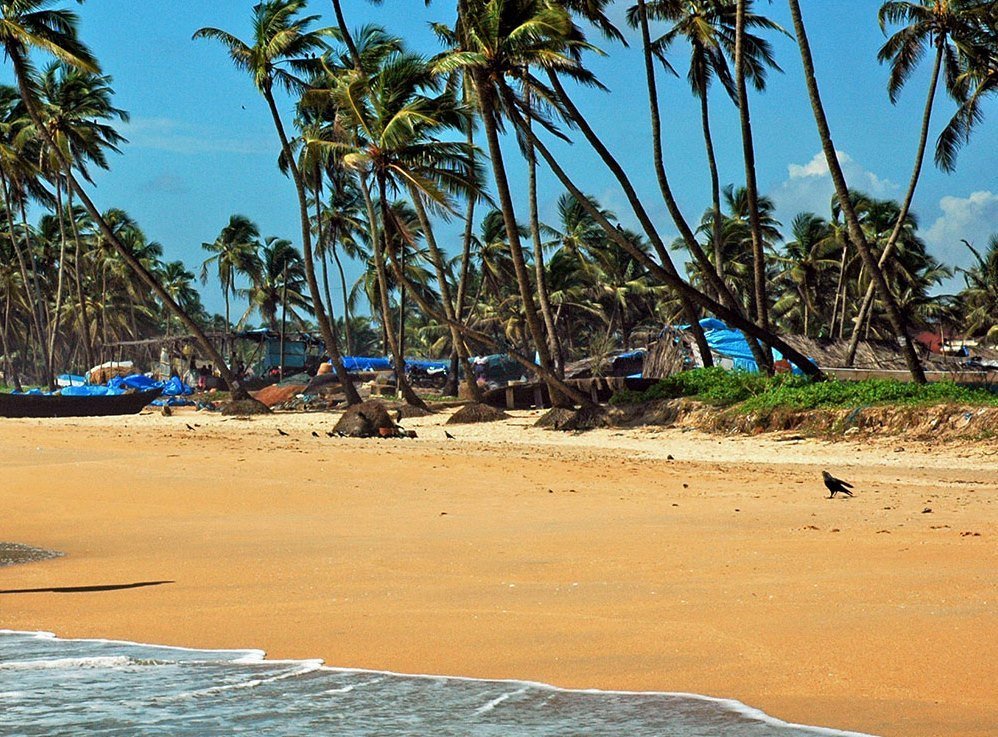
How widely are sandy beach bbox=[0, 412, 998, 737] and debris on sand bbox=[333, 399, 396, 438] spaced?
6.60 metres

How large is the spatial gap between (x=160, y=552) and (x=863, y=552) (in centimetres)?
490

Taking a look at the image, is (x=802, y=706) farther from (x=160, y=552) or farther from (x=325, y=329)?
(x=325, y=329)

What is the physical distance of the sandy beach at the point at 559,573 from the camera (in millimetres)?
4645

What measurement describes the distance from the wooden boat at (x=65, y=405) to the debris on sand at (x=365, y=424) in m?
13.6

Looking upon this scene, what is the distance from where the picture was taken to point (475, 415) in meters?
25.0

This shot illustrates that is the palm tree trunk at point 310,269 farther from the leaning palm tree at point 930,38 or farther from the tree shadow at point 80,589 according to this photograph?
the tree shadow at point 80,589

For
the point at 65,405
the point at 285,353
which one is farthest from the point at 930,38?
the point at 285,353

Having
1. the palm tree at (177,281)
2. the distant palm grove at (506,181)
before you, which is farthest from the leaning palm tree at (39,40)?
the palm tree at (177,281)

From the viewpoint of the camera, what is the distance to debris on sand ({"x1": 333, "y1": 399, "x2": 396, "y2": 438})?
21.8m

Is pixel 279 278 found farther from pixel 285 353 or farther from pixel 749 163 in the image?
pixel 749 163

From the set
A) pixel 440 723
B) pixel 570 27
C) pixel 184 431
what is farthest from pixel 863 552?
pixel 184 431

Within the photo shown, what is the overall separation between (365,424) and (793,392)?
26.0ft

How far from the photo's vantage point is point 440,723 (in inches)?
161

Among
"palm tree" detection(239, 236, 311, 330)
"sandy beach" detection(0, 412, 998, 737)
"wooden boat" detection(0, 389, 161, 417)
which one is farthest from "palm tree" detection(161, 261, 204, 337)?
"sandy beach" detection(0, 412, 998, 737)
